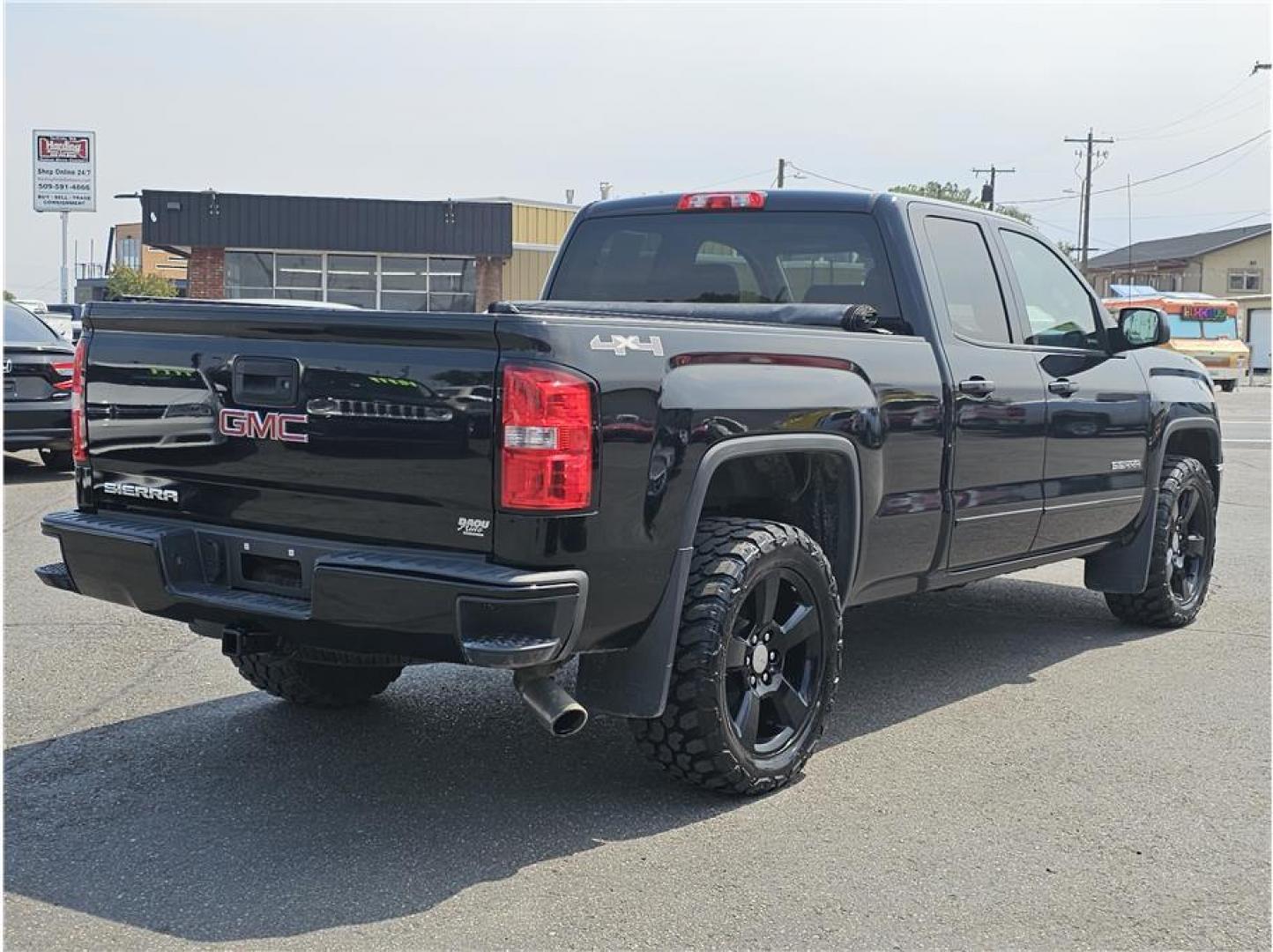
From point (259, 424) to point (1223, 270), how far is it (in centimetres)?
7590

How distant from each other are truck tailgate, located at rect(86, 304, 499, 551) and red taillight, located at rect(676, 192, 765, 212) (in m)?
2.26

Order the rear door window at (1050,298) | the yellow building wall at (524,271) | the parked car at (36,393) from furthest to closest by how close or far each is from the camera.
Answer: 1. the yellow building wall at (524,271)
2. the parked car at (36,393)
3. the rear door window at (1050,298)

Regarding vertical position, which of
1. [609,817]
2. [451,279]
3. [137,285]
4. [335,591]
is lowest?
[609,817]

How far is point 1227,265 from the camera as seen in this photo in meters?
73.1

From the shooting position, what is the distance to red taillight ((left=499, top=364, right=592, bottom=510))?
373 cm

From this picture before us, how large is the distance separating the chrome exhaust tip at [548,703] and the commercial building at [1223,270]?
65202 millimetres

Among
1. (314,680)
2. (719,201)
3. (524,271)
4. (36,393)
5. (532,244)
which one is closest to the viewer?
(314,680)

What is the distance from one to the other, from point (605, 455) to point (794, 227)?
216cm

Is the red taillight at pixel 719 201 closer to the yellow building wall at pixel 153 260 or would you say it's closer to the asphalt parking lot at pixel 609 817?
the asphalt parking lot at pixel 609 817

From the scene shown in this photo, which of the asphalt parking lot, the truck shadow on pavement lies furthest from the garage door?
the truck shadow on pavement

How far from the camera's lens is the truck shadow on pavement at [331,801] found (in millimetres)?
3693

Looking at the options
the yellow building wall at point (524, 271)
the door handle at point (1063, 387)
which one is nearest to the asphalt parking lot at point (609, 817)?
the door handle at point (1063, 387)

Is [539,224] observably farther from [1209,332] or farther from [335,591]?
[335,591]

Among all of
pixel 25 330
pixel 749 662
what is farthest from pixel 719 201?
pixel 25 330
